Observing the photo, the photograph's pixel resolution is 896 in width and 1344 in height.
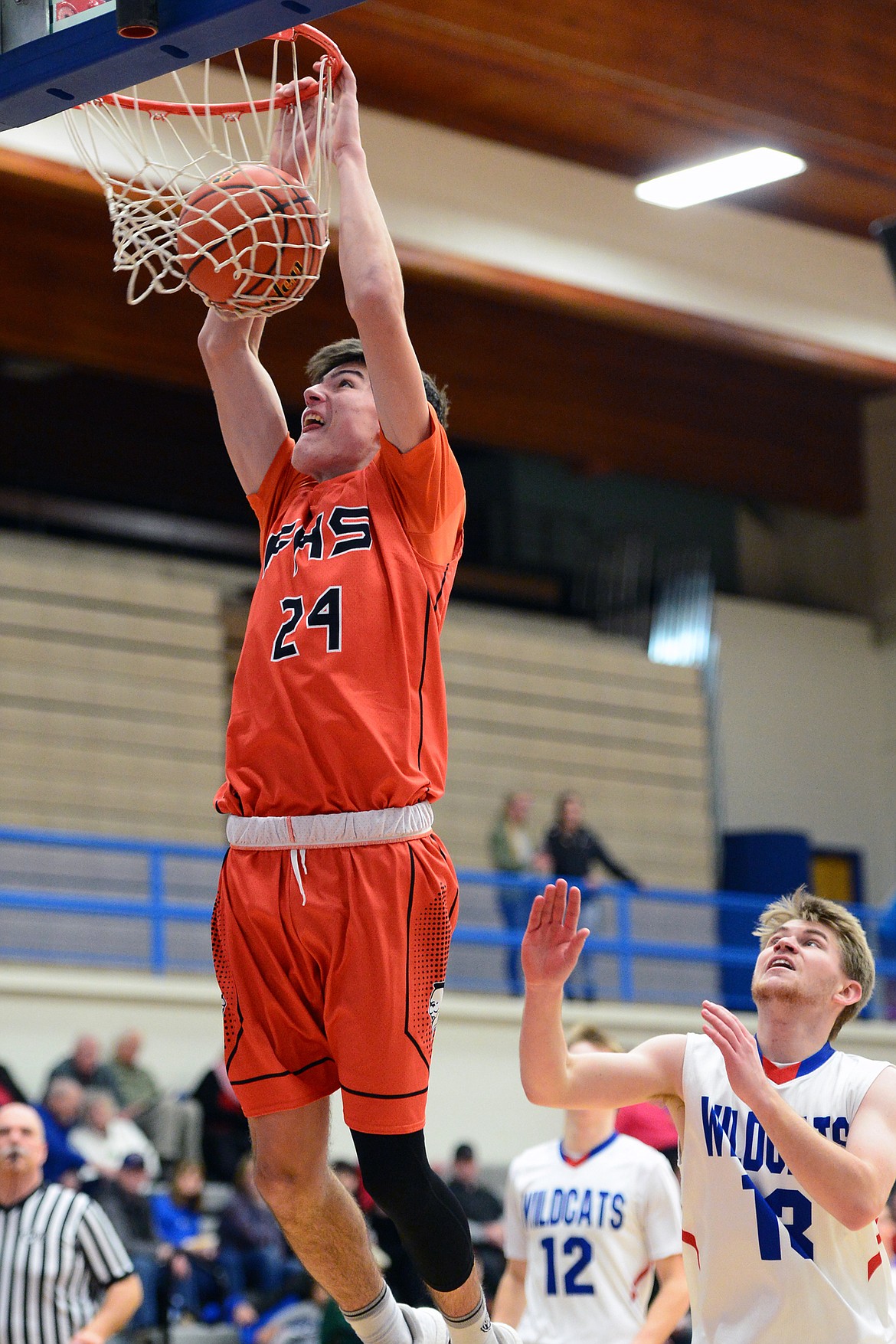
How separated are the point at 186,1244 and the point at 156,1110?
4.55 ft

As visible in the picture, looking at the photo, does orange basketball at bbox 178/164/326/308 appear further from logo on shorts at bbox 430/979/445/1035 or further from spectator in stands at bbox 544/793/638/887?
spectator in stands at bbox 544/793/638/887

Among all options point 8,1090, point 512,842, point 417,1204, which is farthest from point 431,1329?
point 512,842

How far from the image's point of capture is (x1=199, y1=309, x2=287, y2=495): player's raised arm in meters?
4.55

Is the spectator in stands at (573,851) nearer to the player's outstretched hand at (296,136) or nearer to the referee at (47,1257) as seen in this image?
the referee at (47,1257)

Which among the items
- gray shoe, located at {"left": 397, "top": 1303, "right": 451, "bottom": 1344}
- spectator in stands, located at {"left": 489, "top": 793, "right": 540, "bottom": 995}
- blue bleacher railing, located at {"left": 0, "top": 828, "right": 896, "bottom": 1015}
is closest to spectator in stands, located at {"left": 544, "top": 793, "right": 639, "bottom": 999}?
blue bleacher railing, located at {"left": 0, "top": 828, "right": 896, "bottom": 1015}

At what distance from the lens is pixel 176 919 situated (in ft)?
49.1

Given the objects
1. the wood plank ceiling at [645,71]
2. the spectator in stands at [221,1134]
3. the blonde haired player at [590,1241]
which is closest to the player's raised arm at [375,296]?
the blonde haired player at [590,1241]

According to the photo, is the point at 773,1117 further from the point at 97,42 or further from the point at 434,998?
the point at 97,42

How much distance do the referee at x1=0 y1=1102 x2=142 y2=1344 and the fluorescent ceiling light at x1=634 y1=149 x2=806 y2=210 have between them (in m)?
9.46

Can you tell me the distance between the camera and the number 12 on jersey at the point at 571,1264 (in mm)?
6652

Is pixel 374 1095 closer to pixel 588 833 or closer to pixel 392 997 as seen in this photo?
pixel 392 997

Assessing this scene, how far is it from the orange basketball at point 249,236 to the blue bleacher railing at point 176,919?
9309mm

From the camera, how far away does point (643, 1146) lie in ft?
22.7

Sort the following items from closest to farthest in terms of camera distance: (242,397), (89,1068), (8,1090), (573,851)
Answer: (242,397), (8,1090), (89,1068), (573,851)
